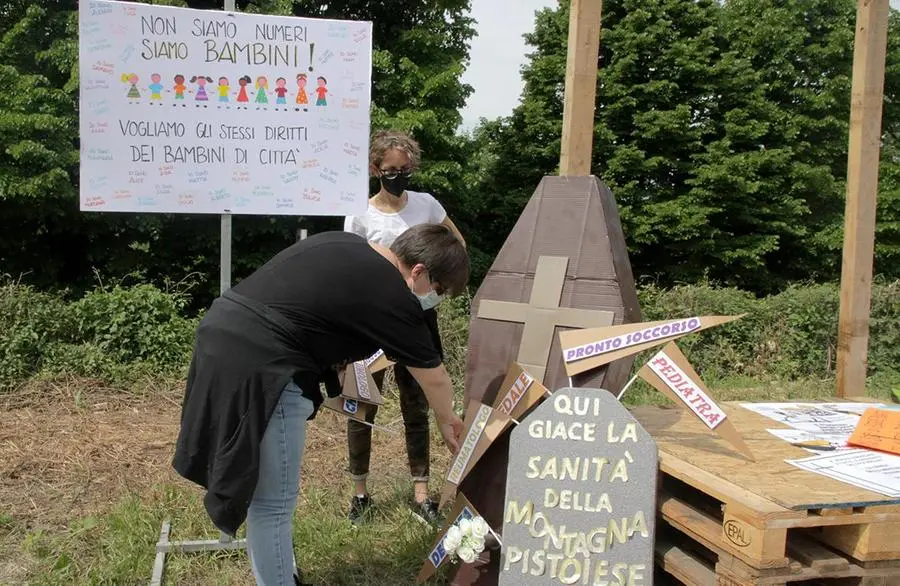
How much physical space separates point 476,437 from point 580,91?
61.9 inches

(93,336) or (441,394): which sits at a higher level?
(441,394)

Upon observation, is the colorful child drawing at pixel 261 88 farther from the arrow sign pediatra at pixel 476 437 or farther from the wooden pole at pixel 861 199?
the wooden pole at pixel 861 199

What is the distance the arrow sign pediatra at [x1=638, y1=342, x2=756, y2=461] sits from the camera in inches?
85.0

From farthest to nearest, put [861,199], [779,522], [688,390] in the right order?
[861,199] → [688,390] → [779,522]

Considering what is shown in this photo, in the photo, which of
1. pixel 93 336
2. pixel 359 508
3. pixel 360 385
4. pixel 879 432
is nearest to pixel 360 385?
pixel 360 385

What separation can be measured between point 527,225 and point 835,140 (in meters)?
14.0

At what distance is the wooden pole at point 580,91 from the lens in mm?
3033

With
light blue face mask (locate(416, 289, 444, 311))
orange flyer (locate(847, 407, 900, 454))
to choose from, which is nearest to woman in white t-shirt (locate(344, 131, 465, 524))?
light blue face mask (locate(416, 289, 444, 311))

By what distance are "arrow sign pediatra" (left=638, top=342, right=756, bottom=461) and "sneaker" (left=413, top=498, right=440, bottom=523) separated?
1.39m

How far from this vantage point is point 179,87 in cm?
291

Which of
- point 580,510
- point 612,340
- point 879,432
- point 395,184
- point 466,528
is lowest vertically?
point 466,528

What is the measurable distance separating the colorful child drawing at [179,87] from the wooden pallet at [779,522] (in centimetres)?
238

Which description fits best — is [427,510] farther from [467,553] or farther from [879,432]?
[879,432]

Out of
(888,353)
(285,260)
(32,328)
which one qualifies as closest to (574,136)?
(285,260)
